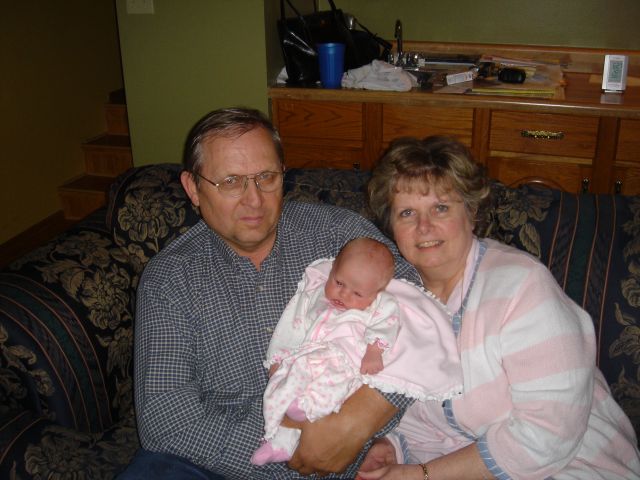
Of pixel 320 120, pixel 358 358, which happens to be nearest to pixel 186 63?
pixel 320 120

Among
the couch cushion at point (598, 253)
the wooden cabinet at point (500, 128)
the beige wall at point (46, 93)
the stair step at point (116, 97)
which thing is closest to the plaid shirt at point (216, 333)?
the couch cushion at point (598, 253)

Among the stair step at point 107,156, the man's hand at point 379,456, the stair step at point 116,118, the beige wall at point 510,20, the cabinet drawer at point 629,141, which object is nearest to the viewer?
the man's hand at point 379,456

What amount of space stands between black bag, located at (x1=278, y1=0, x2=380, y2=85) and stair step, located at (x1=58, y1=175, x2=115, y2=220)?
1753 millimetres

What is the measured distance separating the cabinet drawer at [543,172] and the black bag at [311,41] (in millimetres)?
895

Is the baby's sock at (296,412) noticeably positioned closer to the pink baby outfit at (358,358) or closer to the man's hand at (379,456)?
the pink baby outfit at (358,358)

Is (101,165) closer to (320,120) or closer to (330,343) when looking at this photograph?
(320,120)

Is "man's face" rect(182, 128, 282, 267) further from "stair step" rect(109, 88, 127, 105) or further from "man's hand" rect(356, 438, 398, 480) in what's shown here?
"stair step" rect(109, 88, 127, 105)

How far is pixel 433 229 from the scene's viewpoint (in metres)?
1.44

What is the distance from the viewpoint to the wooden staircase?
425 centimetres

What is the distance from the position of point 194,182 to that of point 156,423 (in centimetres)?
59

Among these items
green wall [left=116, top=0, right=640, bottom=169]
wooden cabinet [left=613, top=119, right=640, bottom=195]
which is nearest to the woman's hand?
wooden cabinet [left=613, top=119, right=640, bottom=195]

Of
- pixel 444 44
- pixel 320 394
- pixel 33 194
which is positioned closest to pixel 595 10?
pixel 444 44

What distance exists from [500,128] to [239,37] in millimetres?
1365

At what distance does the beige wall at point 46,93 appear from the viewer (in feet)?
12.3
